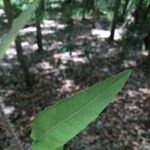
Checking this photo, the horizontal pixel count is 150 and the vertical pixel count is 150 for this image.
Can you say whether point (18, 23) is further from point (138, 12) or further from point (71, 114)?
point (138, 12)

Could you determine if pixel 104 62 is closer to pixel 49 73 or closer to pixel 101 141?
pixel 49 73

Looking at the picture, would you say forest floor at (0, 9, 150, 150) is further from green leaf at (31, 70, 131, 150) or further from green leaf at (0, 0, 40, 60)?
green leaf at (0, 0, 40, 60)

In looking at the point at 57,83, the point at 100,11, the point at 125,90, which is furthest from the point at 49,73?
Answer: the point at 100,11

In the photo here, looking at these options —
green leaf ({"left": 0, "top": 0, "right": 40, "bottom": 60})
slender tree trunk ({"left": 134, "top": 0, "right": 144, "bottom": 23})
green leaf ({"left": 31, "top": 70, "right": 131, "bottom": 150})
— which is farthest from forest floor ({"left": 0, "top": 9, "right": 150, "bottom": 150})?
green leaf ({"left": 0, "top": 0, "right": 40, "bottom": 60})

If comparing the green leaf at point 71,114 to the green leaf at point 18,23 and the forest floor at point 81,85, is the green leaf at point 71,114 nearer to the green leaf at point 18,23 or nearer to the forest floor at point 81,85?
the green leaf at point 18,23

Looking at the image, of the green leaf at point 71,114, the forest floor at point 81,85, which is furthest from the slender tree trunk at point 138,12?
the green leaf at point 71,114

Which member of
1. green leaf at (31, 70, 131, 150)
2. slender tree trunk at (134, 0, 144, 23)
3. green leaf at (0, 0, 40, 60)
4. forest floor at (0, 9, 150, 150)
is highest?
green leaf at (0, 0, 40, 60)
